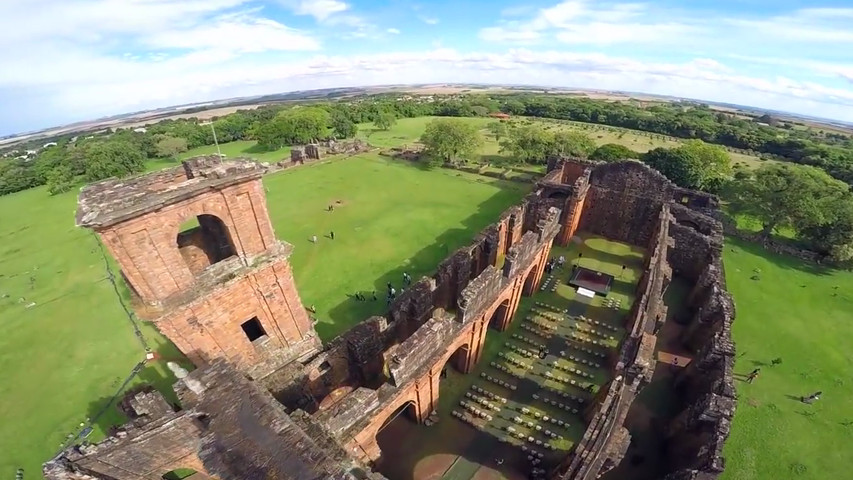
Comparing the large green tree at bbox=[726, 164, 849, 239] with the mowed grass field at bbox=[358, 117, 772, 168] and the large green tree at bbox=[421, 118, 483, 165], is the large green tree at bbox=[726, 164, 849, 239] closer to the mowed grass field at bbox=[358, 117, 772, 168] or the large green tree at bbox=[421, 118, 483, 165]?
the mowed grass field at bbox=[358, 117, 772, 168]

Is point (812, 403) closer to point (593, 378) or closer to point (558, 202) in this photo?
point (593, 378)

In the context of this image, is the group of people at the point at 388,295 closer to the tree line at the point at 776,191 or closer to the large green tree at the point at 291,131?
the tree line at the point at 776,191

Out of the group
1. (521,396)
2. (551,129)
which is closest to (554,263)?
(521,396)

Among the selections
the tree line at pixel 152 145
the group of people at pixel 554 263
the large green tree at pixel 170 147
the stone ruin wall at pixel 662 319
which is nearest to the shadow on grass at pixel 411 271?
the group of people at pixel 554 263

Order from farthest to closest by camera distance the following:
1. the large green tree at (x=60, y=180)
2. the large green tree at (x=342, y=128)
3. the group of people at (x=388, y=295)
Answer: the large green tree at (x=342, y=128), the large green tree at (x=60, y=180), the group of people at (x=388, y=295)

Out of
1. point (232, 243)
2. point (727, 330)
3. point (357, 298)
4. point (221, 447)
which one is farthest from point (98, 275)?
point (727, 330)

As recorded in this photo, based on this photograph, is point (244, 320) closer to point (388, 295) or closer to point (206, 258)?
point (206, 258)

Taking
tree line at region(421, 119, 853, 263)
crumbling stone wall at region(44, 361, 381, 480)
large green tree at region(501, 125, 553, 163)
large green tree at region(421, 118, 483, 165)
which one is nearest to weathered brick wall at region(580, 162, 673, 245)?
tree line at region(421, 119, 853, 263)
